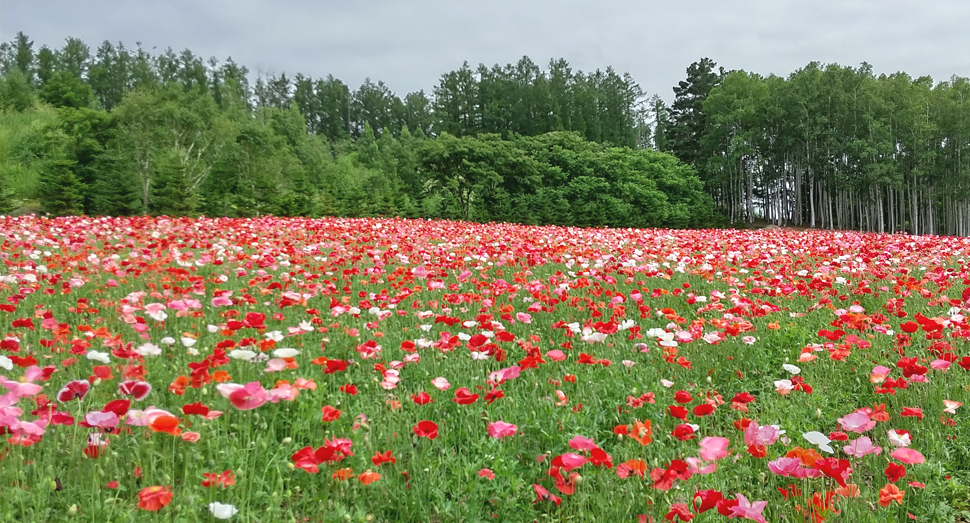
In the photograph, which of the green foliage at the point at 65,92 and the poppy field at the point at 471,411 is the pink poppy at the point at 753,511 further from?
the green foliage at the point at 65,92

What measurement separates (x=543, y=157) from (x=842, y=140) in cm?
1999

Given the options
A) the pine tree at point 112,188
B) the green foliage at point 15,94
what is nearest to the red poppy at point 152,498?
the pine tree at point 112,188

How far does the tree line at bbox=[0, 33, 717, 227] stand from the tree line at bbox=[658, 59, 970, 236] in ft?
18.3

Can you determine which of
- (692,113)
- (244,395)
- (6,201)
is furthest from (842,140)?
(6,201)

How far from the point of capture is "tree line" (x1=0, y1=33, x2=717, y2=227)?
21922mm

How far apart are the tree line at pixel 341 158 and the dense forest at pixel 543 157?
122 mm

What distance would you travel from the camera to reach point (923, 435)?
108 inches

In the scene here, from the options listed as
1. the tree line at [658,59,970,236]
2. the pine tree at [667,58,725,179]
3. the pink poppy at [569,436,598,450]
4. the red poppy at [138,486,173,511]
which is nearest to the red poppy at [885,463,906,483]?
the pink poppy at [569,436,598,450]

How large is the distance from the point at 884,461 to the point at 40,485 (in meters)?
3.40

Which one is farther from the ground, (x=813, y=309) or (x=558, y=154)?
(x=558, y=154)

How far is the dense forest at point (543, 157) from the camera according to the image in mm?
23422

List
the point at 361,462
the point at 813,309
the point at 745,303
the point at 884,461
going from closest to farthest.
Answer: the point at 361,462 → the point at 884,461 → the point at 745,303 → the point at 813,309

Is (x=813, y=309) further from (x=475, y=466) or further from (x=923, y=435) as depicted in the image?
(x=475, y=466)

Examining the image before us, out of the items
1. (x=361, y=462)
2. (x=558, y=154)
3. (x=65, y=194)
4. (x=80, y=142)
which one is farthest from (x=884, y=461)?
(x=558, y=154)
